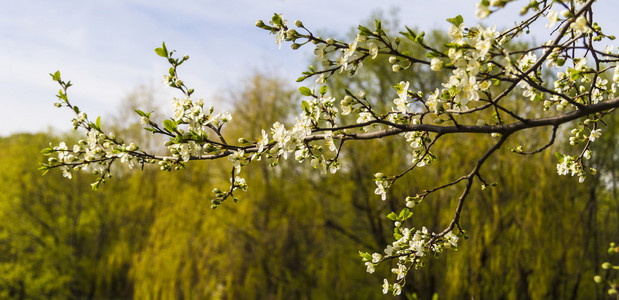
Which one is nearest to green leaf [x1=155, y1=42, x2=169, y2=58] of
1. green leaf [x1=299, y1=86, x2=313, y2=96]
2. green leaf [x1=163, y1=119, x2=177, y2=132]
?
green leaf [x1=163, y1=119, x2=177, y2=132]

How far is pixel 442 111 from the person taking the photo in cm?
191

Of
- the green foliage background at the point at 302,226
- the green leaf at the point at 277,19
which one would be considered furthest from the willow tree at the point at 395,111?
the green foliage background at the point at 302,226

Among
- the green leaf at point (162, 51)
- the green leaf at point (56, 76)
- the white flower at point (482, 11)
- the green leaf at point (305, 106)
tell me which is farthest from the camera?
the green leaf at point (56, 76)

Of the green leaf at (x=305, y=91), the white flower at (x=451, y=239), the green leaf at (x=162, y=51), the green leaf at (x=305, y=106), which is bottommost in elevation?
the white flower at (x=451, y=239)

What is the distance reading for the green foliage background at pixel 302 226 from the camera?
6.31 meters

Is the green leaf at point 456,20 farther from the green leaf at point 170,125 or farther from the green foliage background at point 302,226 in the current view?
the green foliage background at point 302,226

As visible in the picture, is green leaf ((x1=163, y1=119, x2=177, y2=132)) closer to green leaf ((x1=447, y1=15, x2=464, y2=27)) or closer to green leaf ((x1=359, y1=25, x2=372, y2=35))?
green leaf ((x1=359, y1=25, x2=372, y2=35))

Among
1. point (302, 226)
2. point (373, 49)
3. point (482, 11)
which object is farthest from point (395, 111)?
point (302, 226)

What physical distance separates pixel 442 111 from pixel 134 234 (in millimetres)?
14148

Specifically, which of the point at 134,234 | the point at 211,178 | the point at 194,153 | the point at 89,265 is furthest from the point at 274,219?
the point at 89,265

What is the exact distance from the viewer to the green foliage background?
631 centimetres

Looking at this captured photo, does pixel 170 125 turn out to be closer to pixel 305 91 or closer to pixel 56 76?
pixel 305 91

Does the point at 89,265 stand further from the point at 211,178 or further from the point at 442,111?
the point at 442,111

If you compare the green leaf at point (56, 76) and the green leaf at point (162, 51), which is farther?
the green leaf at point (56, 76)
